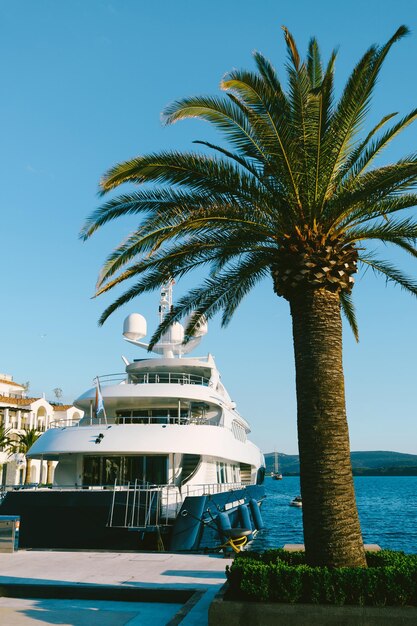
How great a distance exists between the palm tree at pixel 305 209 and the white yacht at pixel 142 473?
3152mm

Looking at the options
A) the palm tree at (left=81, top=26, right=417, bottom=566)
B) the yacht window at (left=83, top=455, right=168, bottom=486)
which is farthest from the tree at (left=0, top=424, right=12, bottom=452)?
the palm tree at (left=81, top=26, right=417, bottom=566)

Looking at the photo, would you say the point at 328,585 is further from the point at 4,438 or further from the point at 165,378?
the point at 4,438

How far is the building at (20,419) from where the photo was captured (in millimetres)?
53622

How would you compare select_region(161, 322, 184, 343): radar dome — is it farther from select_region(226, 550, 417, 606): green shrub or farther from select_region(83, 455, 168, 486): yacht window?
select_region(226, 550, 417, 606): green shrub

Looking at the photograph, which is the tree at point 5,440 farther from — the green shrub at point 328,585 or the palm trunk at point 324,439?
the green shrub at point 328,585

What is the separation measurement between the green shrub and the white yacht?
5.80 meters

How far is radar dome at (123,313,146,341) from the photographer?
28.4 m

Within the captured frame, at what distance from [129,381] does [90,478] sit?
5570 millimetres

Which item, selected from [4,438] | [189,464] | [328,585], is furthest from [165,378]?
[4,438]

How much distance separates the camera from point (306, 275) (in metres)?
8.83

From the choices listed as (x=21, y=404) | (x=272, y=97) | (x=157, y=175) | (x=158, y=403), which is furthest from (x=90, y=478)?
(x=21, y=404)

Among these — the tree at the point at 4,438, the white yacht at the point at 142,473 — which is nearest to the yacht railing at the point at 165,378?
the white yacht at the point at 142,473

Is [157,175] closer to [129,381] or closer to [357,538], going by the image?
[357,538]

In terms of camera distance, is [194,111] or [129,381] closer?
[194,111]
